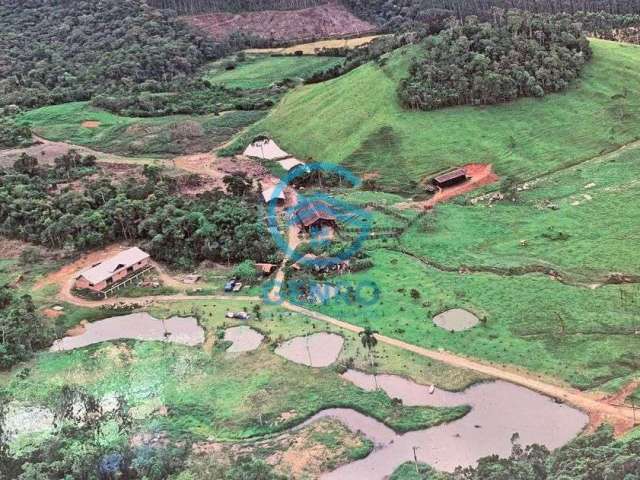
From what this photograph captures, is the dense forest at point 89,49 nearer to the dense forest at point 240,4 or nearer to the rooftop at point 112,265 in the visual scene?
the dense forest at point 240,4

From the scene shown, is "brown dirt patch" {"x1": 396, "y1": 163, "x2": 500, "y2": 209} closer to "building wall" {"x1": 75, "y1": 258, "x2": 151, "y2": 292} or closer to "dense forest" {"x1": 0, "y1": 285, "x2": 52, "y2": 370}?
"building wall" {"x1": 75, "y1": 258, "x2": 151, "y2": 292}

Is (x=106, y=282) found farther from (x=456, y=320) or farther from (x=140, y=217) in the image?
(x=456, y=320)

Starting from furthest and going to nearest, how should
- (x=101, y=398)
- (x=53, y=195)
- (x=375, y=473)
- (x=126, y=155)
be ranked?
(x=126, y=155)
(x=53, y=195)
(x=101, y=398)
(x=375, y=473)

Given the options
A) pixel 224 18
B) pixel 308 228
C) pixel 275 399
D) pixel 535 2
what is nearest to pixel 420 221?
pixel 308 228

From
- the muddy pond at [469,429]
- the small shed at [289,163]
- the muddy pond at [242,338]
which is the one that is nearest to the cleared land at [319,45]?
the small shed at [289,163]

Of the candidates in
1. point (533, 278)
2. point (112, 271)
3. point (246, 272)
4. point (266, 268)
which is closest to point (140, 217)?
point (112, 271)

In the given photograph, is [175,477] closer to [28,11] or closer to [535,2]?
[535,2]
